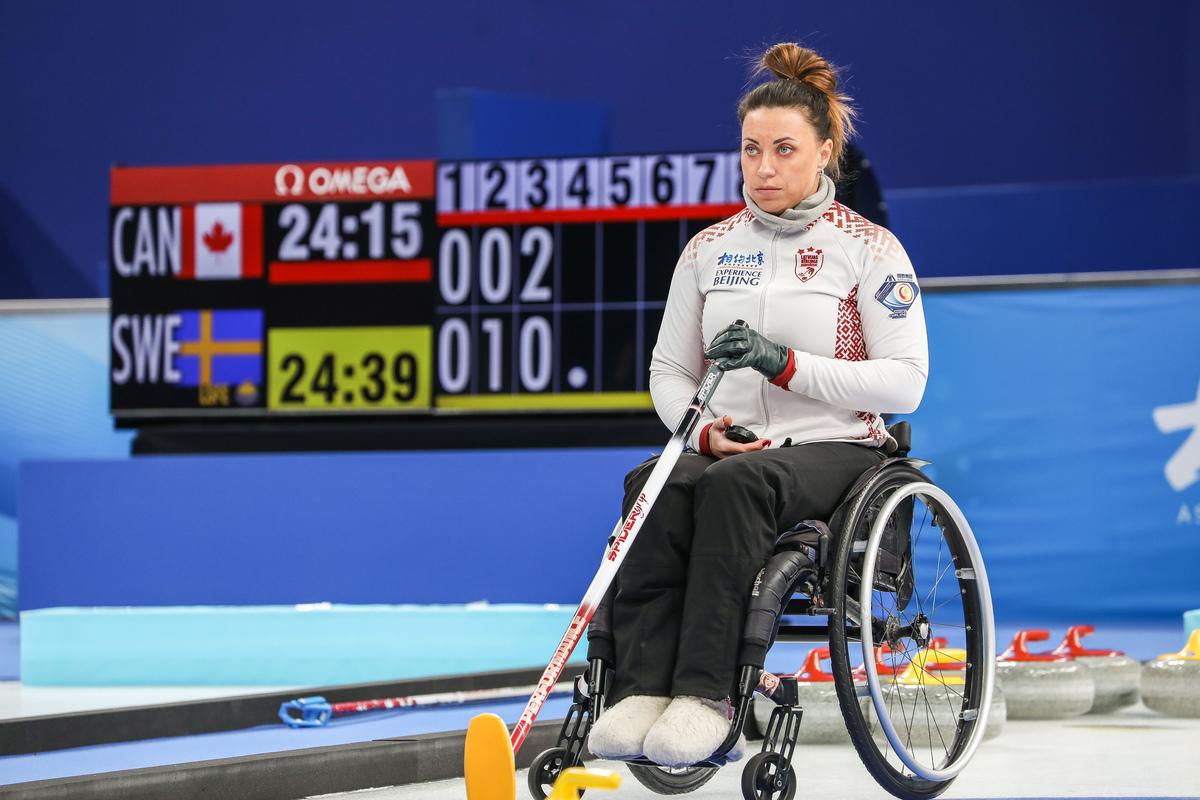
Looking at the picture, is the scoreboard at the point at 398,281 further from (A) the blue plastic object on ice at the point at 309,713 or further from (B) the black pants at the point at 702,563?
(B) the black pants at the point at 702,563

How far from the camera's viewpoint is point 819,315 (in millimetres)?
2506

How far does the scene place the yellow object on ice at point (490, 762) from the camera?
209 cm

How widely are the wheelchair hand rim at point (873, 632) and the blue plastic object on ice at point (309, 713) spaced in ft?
5.92

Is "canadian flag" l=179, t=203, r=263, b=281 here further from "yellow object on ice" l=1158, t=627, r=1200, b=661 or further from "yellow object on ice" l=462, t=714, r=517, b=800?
"yellow object on ice" l=462, t=714, r=517, b=800

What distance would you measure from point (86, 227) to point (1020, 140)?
6.12m

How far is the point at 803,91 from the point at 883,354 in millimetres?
462

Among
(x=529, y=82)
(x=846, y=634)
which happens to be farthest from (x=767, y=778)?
(x=529, y=82)

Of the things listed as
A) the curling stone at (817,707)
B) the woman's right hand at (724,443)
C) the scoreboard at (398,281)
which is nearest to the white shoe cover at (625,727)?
the woman's right hand at (724,443)

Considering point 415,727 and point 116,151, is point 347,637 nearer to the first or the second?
point 415,727

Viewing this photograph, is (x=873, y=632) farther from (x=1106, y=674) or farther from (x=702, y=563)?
(x=1106, y=674)

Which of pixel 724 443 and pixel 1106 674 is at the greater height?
pixel 724 443

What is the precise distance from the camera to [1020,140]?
976 cm

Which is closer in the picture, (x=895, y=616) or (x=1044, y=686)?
(x=895, y=616)

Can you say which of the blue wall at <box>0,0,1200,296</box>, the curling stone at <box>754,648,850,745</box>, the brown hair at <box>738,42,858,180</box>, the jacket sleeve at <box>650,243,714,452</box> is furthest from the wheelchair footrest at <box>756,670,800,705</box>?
the blue wall at <box>0,0,1200,296</box>
